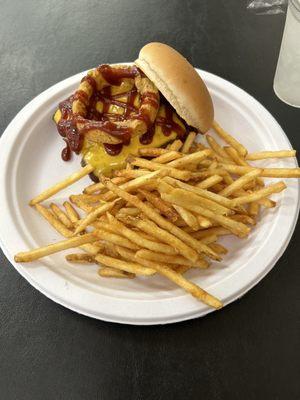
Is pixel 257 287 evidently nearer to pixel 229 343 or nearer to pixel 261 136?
pixel 229 343

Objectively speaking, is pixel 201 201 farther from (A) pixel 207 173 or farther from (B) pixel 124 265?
(B) pixel 124 265

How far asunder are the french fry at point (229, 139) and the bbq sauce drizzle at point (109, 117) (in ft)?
0.50

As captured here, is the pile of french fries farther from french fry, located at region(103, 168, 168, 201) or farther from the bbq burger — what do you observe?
the bbq burger

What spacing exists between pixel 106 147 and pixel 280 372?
1243 millimetres

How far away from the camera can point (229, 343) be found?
6.08ft

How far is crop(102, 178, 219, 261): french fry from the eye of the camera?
173 cm

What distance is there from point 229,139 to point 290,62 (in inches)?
26.4

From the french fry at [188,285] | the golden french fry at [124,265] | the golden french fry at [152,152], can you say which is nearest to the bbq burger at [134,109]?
the golden french fry at [152,152]

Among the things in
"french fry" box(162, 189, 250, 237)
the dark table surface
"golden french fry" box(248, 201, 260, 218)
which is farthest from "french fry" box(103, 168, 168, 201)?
the dark table surface

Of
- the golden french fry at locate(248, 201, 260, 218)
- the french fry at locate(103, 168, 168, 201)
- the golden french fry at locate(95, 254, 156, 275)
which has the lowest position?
the golden french fry at locate(248, 201, 260, 218)

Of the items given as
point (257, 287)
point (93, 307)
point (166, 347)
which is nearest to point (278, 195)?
point (257, 287)

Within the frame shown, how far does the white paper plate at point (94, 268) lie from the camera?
70.1 inches

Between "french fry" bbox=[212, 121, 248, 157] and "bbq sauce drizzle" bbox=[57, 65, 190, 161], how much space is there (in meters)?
0.15

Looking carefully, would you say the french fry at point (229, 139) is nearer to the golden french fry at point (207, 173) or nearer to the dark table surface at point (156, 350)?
the golden french fry at point (207, 173)
